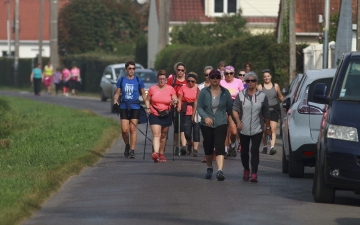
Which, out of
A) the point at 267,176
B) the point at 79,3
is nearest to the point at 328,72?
the point at 267,176

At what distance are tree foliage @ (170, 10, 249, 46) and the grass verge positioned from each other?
19.2 meters

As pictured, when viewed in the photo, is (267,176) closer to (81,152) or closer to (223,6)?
(81,152)

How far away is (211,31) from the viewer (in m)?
53.4

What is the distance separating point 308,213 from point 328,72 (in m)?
4.88

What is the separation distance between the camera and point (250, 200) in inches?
480

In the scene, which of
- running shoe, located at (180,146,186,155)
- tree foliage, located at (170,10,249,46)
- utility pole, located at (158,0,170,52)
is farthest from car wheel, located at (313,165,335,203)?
tree foliage, located at (170,10,249,46)

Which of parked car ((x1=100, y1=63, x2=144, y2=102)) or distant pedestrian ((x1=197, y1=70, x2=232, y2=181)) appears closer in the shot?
distant pedestrian ((x1=197, y1=70, x2=232, y2=181))

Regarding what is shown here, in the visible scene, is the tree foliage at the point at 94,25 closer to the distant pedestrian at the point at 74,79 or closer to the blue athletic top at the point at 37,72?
the distant pedestrian at the point at 74,79

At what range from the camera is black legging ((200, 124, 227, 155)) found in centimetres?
1473

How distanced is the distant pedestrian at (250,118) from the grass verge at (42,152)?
2.62 metres

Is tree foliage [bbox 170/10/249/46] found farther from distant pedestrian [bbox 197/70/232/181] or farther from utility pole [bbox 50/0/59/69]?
distant pedestrian [bbox 197/70/232/181]

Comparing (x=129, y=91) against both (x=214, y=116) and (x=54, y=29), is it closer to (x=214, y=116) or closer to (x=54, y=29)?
(x=214, y=116)

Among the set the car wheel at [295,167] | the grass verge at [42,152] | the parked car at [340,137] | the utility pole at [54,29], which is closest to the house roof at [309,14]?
the grass verge at [42,152]

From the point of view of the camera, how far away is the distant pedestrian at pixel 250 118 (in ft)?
48.3
